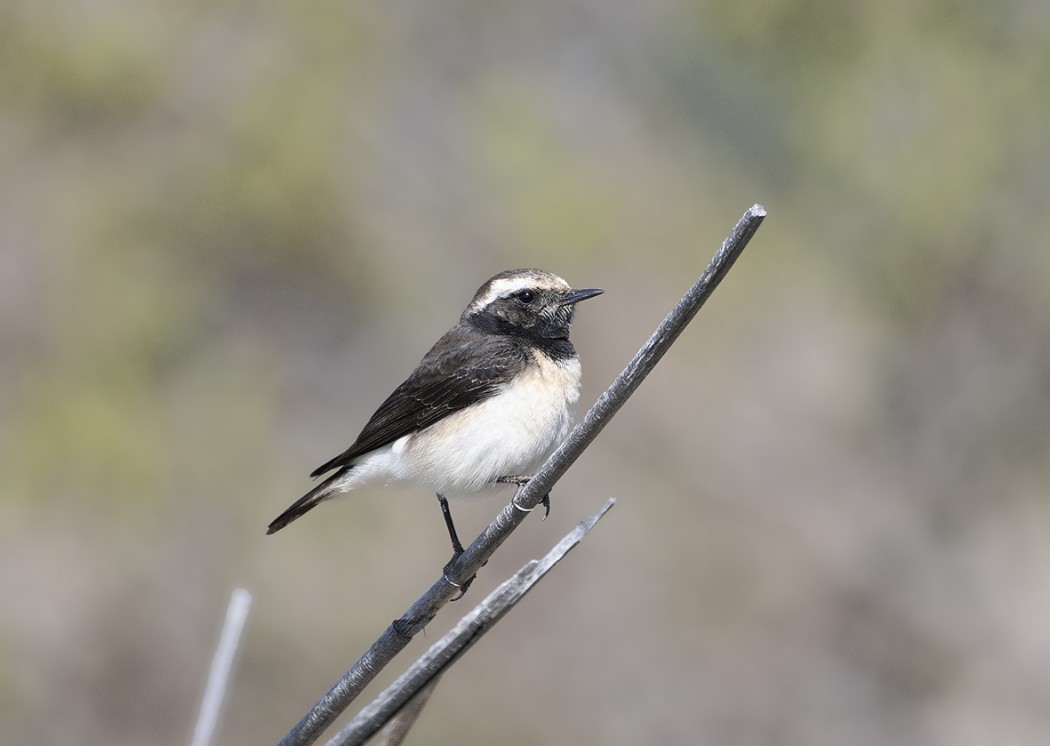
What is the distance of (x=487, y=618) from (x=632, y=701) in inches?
335

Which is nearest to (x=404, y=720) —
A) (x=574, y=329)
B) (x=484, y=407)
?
(x=484, y=407)

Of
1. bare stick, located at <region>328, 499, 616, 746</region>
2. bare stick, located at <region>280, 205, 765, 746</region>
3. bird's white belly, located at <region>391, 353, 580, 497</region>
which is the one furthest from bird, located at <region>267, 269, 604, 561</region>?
bare stick, located at <region>328, 499, 616, 746</region>

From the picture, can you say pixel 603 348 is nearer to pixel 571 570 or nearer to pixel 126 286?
pixel 571 570

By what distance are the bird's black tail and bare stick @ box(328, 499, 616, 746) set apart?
2220mm

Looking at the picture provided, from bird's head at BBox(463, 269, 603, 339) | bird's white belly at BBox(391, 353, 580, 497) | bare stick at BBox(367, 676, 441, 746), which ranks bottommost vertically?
bare stick at BBox(367, 676, 441, 746)

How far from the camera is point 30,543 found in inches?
381

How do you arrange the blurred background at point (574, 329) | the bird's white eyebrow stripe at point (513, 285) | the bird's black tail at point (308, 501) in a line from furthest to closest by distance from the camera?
the blurred background at point (574, 329) < the bird's white eyebrow stripe at point (513, 285) < the bird's black tail at point (308, 501)

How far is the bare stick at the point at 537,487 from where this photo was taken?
2.09m

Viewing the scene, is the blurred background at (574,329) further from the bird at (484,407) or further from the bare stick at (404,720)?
the bare stick at (404,720)

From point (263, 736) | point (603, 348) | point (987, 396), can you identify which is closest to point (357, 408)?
point (603, 348)

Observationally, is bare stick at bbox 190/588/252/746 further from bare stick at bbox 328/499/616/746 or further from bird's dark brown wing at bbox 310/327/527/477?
bird's dark brown wing at bbox 310/327/527/477

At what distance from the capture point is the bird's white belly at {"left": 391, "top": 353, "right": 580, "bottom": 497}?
15.4 feet

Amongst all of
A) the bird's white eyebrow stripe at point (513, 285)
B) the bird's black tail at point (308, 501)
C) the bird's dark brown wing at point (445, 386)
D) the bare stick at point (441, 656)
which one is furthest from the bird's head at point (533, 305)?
the bare stick at point (441, 656)

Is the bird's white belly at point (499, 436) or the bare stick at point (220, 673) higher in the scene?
the bird's white belly at point (499, 436)
